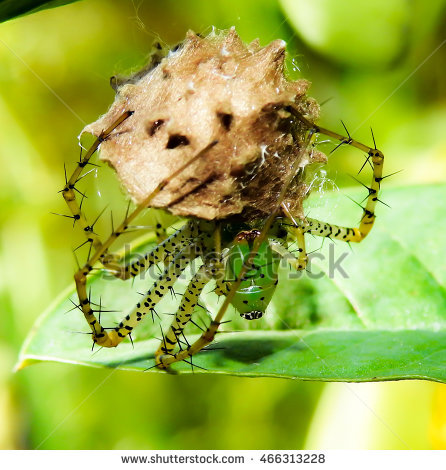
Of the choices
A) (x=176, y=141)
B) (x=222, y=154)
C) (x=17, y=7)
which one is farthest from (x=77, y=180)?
(x=17, y=7)

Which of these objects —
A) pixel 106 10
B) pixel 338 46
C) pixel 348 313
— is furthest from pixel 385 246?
pixel 106 10

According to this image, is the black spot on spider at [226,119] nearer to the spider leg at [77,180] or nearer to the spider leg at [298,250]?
the spider leg at [77,180]

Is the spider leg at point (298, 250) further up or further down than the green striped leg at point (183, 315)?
further up

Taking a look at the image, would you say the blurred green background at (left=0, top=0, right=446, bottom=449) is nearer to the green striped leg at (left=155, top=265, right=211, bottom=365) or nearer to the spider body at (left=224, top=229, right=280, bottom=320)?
the green striped leg at (left=155, top=265, right=211, bottom=365)

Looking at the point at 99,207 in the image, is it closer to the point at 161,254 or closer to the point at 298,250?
the point at 161,254

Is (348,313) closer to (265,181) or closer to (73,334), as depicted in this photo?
(265,181)

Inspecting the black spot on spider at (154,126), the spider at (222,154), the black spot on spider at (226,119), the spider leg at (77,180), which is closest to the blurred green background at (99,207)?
the spider leg at (77,180)
